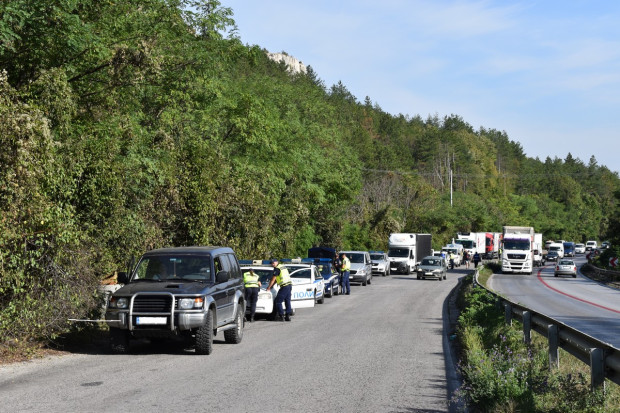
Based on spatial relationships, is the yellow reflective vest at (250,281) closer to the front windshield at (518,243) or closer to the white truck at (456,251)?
the front windshield at (518,243)

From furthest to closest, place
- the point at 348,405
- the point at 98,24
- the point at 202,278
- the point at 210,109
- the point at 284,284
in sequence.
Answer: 1. the point at 210,109
2. the point at 284,284
3. the point at 98,24
4. the point at 202,278
5. the point at 348,405

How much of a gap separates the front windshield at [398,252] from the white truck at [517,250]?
24.5 feet

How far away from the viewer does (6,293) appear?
13.6 metres

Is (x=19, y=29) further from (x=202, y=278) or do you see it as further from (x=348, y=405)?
(x=348, y=405)

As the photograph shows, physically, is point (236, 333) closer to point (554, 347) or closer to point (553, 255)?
point (554, 347)

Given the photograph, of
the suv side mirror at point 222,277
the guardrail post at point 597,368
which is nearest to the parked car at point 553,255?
the suv side mirror at point 222,277

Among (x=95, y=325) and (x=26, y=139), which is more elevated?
(x=26, y=139)

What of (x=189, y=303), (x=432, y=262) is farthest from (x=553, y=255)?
(x=189, y=303)

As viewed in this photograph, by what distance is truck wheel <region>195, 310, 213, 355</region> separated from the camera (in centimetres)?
1394

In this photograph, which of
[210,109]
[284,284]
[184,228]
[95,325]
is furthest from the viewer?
[210,109]

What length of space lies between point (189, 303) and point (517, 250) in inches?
1882

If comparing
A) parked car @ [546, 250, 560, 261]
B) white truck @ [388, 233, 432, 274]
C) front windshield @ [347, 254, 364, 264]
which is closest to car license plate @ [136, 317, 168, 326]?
front windshield @ [347, 254, 364, 264]

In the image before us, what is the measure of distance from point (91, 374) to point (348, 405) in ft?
14.6

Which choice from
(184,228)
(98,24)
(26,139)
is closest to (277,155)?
(184,228)
